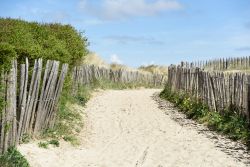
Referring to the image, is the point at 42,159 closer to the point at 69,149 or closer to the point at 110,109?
the point at 69,149

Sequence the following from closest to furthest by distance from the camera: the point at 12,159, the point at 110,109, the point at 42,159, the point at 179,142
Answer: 1. the point at 12,159
2. the point at 42,159
3. the point at 179,142
4. the point at 110,109

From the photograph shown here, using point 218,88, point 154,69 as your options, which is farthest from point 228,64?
point 218,88

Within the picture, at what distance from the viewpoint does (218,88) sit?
15664 millimetres

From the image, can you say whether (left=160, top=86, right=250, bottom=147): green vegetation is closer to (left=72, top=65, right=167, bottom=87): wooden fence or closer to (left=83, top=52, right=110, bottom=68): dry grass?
(left=72, top=65, right=167, bottom=87): wooden fence

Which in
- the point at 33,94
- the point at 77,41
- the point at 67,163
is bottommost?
the point at 67,163

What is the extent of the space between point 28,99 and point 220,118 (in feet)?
20.8

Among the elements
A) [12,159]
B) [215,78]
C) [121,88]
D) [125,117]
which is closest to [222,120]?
[215,78]

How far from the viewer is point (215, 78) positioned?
1588 centimetres

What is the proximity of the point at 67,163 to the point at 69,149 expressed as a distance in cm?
127

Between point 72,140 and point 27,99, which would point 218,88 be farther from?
point 27,99

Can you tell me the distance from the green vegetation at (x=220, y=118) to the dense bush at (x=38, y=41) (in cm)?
417

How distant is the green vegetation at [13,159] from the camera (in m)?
8.76

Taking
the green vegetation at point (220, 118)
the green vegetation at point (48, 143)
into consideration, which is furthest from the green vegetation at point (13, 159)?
the green vegetation at point (220, 118)

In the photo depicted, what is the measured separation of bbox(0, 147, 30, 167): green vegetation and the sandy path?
35cm
